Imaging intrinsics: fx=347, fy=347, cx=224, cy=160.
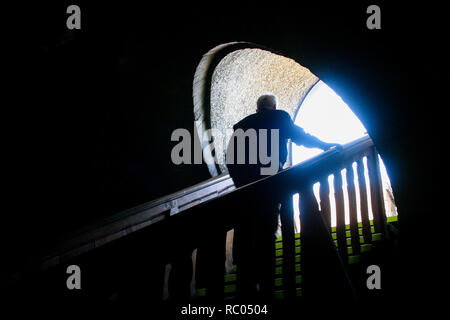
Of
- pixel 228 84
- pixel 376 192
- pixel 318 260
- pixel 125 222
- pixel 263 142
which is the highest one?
pixel 228 84

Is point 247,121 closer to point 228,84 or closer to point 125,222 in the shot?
point 125,222

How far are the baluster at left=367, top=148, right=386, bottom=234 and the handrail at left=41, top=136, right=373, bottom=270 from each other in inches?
5.2

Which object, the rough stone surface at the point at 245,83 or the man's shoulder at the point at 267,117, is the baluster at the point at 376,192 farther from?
the rough stone surface at the point at 245,83

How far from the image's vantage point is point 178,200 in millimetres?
3518

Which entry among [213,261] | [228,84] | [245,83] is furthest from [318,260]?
[245,83]

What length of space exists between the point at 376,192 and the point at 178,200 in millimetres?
1851

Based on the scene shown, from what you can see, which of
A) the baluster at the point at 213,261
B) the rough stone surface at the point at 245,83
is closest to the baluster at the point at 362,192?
the baluster at the point at 213,261

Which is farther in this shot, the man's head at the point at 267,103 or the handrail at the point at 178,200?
the man's head at the point at 267,103

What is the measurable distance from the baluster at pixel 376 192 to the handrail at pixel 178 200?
13 centimetres

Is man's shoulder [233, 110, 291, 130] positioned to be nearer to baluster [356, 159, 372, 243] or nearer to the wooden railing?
baluster [356, 159, 372, 243]

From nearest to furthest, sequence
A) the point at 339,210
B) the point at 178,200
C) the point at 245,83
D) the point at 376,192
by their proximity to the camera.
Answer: the point at 339,210, the point at 376,192, the point at 178,200, the point at 245,83

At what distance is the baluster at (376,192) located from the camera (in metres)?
2.76

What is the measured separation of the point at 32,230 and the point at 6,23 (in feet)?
8.08

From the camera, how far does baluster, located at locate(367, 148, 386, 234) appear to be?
9.05ft
